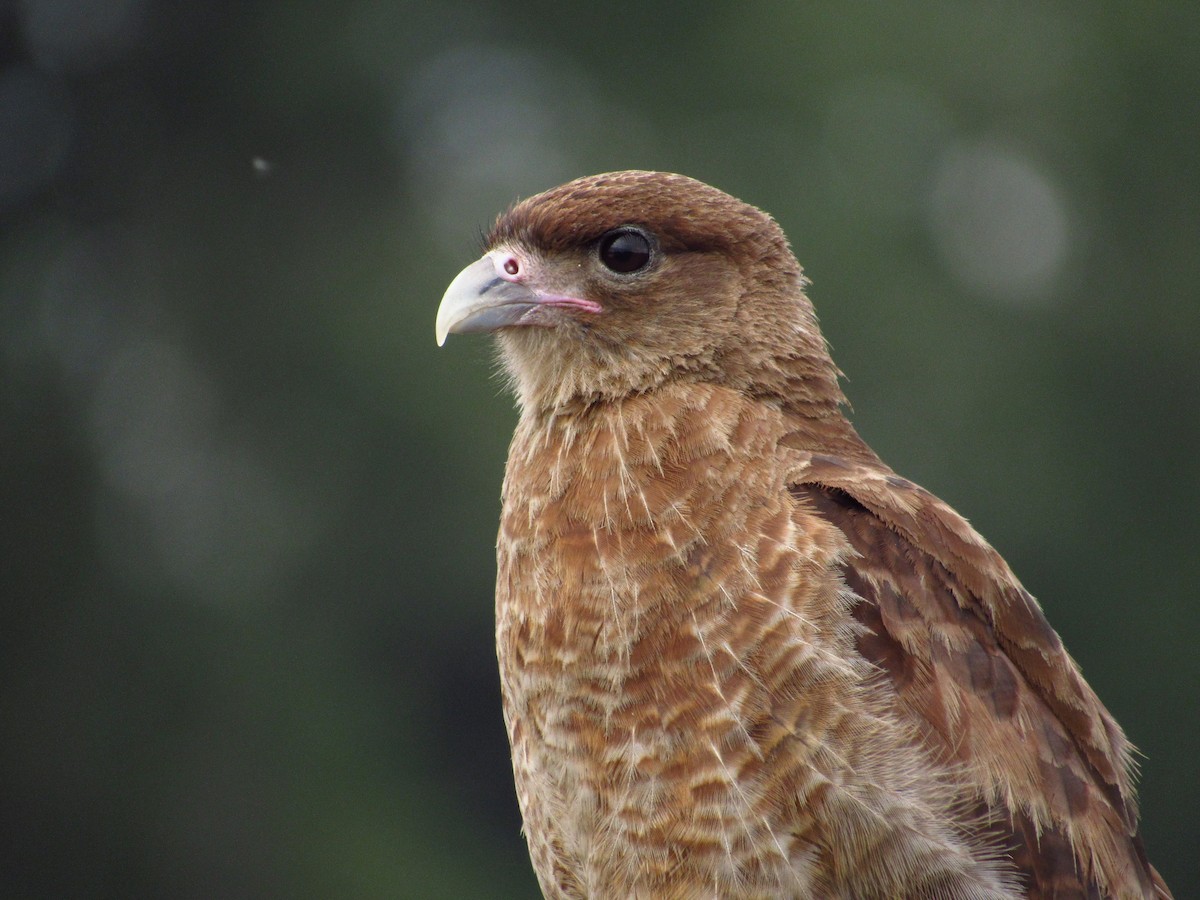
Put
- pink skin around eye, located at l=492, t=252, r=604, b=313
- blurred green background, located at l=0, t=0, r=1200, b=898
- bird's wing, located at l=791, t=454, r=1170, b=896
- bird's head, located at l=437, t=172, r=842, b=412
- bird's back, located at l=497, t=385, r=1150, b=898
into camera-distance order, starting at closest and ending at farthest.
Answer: bird's back, located at l=497, t=385, r=1150, b=898 → bird's wing, located at l=791, t=454, r=1170, b=896 → bird's head, located at l=437, t=172, r=842, b=412 → pink skin around eye, located at l=492, t=252, r=604, b=313 → blurred green background, located at l=0, t=0, r=1200, b=898

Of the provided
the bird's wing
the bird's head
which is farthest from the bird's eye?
the bird's wing

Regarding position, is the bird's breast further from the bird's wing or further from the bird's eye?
the bird's eye

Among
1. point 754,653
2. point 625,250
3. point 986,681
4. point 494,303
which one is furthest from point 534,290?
point 986,681

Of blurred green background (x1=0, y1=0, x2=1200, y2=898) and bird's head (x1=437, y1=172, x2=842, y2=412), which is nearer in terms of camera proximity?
bird's head (x1=437, y1=172, x2=842, y2=412)

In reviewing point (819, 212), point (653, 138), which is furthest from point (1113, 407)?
point (653, 138)

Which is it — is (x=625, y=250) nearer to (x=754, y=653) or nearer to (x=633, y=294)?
(x=633, y=294)

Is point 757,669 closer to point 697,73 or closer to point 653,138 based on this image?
point 653,138

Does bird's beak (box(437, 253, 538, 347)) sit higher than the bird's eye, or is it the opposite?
the bird's eye
